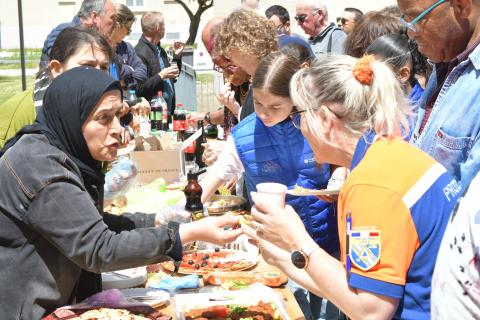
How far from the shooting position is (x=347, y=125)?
1889mm

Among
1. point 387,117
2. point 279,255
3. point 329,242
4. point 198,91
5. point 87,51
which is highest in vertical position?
point 387,117

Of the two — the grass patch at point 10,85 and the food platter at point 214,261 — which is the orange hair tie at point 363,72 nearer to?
the food platter at point 214,261

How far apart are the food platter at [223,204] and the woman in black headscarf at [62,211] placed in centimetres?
118

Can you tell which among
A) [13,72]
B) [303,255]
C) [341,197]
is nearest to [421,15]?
[341,197]

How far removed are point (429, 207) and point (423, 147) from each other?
0.69 m

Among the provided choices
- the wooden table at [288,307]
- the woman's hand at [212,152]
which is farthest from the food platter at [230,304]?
the woman's hand at [212,152]

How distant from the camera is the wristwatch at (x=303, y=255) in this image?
1.78 m

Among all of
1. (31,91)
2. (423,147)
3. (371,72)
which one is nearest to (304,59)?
(423,147)

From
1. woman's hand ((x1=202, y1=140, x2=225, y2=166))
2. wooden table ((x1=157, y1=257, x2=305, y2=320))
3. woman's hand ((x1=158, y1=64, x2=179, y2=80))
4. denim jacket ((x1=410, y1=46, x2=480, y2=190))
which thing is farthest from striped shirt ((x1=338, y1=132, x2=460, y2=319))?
woman's hand ((x1=158, y1=64, x2=179, y2=80))

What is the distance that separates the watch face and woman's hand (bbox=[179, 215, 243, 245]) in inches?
20.0

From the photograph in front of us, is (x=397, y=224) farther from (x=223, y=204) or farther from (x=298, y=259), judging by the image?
(x=223, y=204)

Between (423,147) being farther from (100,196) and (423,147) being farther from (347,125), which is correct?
(100,196)

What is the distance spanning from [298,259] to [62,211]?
0.78 m

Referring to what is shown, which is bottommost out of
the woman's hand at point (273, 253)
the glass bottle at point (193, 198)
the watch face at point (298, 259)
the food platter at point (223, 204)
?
the food platter at point (223, 204)
